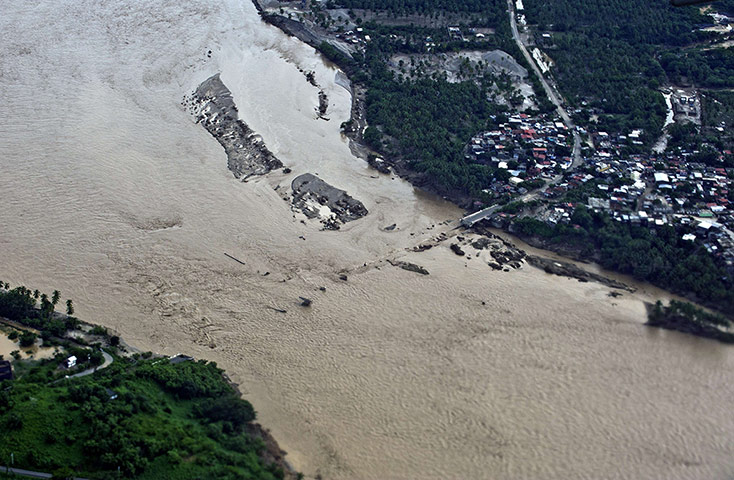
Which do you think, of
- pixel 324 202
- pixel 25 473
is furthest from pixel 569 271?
pixel 25 473

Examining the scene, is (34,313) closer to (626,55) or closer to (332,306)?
(332,306)

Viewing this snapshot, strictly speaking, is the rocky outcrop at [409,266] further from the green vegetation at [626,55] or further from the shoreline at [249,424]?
the green vegetation at [626,55]

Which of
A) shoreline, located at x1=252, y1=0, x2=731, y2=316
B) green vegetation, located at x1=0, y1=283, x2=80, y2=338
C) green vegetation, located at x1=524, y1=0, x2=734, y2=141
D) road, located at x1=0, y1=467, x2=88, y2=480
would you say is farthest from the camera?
green vegetation, located at x1=524, y1=0, x2=734, y2=141

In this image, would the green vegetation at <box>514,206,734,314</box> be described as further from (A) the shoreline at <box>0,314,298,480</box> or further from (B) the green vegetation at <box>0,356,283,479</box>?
(B) the green vegetation at <box>0,356,283,479</box>


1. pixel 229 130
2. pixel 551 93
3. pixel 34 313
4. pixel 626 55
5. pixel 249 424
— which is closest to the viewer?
pixel 249 424

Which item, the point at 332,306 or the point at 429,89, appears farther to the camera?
the point at 429,89

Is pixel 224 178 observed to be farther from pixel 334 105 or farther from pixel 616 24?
pixel 616 24

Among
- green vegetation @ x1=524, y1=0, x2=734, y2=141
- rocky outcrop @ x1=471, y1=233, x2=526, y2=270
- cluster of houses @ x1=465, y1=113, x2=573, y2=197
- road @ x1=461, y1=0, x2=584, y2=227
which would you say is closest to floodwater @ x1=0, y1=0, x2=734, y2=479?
rocky outcrop @ x1=471, y1=233, x2=526, y2=270

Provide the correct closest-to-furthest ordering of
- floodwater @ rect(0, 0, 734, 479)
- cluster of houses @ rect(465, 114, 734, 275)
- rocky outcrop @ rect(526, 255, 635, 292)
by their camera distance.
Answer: floodwater @ rect(0, 0, 734, 479) < rocky outcrop @ rect(526, 255, 635, 292) < cluster of houses @ rect(465, 114, 734, 275)
